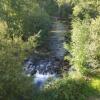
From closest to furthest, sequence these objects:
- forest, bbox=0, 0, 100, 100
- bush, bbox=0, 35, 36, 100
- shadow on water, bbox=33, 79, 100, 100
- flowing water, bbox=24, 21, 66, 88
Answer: bush, bbox=0, 35, 36, 100 < forest, bbox=0, 0, 100, 100 < shadow on water, bbox=33, 79, 100, 100 < flowing water, bbox=24, 21, 66, 88

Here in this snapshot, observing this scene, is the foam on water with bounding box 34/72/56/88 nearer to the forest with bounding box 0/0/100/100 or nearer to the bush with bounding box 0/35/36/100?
the forest with bounding box 0/0/100/100

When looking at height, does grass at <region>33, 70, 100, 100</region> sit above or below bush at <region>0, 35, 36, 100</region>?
below

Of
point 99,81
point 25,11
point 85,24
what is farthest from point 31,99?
point 25,11

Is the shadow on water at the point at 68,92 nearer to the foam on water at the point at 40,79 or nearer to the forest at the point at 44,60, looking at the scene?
the forest at the point at 44,60

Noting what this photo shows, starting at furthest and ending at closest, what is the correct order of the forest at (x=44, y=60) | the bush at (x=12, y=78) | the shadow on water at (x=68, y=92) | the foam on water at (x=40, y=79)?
the foam on water at (x=40, y=79) < the shadow on water at (x=68, y=92) < the forest at (x=44, y=60) < the bush at (x=12, y=78)

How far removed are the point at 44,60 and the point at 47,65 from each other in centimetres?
209

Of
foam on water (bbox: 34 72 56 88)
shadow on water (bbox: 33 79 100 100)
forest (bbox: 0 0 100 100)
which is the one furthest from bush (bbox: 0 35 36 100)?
foam on water (bbox: 34 72 56 88)

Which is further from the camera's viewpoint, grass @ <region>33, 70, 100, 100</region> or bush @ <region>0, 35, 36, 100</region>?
grass @ <region>33, 70, 100, 100</region>

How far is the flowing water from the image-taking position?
3034 cm

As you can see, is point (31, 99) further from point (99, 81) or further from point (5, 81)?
point (99, 81)

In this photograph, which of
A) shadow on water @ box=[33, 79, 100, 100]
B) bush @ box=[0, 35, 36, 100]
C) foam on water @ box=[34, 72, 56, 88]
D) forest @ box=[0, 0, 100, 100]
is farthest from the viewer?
foam on water @ box=[34, 72, 56, 88]

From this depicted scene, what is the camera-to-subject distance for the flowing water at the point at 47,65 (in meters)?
30.3

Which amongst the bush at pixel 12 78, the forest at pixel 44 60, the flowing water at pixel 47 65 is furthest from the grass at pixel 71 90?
the flowing water at pixel 47 65

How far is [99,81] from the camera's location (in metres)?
26.9
